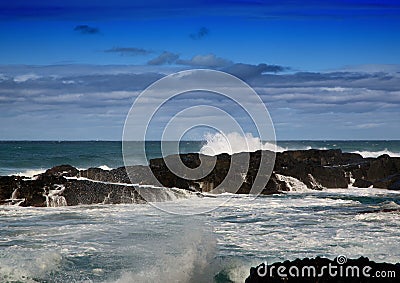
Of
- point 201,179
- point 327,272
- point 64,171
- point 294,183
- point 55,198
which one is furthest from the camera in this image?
point 294,183

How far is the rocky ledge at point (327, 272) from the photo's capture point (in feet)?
23.7

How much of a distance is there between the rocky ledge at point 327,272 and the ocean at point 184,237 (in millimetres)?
3219

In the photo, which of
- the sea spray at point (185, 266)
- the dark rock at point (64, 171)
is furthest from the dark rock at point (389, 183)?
the sea spray at point (185, 266)

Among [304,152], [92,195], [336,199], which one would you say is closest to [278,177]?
[336,199]

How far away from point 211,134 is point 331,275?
3665 cm

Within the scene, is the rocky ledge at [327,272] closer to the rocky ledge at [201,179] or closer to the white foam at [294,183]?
the rocky ledge at [201,179]

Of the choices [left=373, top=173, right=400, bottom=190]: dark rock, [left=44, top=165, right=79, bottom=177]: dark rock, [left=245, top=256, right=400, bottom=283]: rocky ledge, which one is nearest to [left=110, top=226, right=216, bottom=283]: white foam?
[left=245, top=256, right=400, bottom=283]: rocky ledge

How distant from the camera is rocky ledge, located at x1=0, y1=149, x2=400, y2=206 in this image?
23891 millimetres

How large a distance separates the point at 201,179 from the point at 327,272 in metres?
22.6

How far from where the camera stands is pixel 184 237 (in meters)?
14.6

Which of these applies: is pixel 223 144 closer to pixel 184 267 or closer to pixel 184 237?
pixel 184 237

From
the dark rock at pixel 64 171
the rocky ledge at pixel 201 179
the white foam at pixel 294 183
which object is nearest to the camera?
the rocky ledge at pixel 201 179

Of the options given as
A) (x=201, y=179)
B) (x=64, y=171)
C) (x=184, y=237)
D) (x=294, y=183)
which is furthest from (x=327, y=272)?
(x=64, y=171)

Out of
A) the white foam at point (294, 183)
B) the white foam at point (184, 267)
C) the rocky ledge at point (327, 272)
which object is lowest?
the white foam at point (184, 267)
